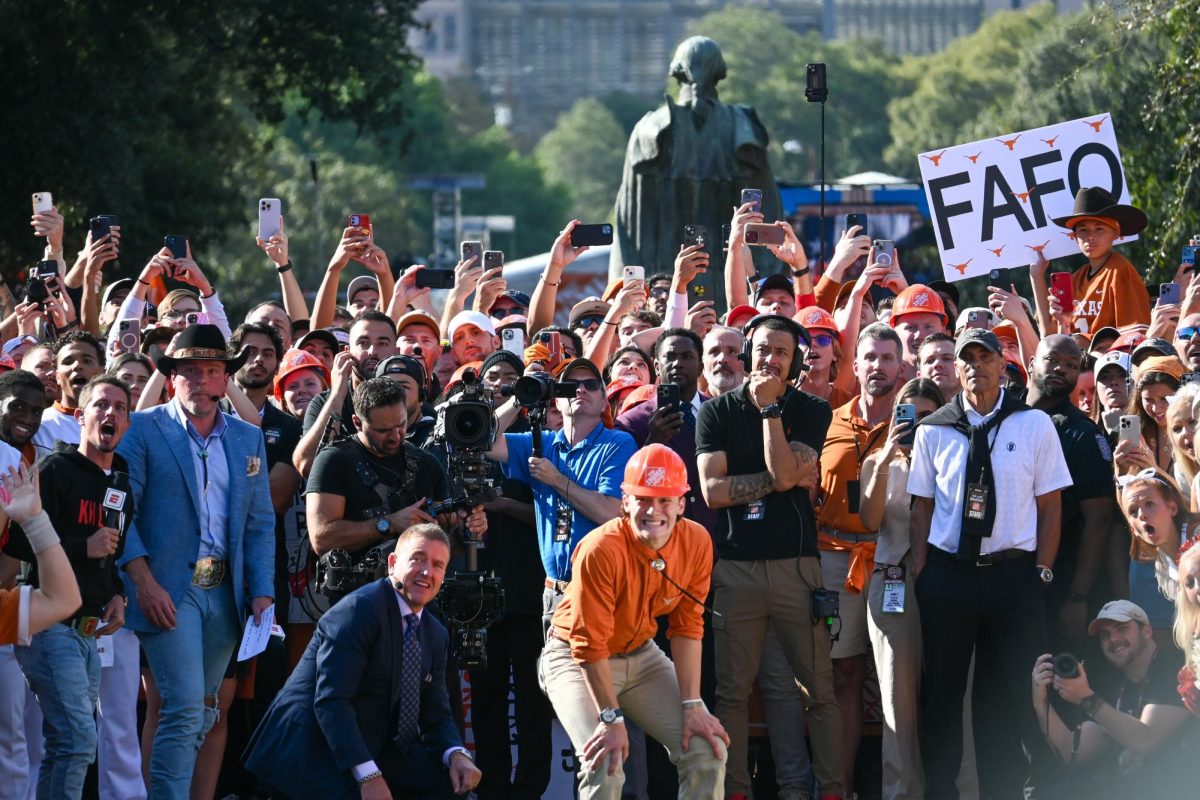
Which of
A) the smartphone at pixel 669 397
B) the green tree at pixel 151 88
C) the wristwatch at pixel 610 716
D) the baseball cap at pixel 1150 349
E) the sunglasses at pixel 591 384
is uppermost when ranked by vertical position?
the green tree at pixel 151 88

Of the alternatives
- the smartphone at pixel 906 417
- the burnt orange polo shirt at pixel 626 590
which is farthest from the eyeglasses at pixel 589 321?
the burnt orange polo shirt at pixel 626 590

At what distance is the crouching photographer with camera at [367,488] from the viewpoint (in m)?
10.0

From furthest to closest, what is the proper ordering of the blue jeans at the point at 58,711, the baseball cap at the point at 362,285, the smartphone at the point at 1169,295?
the baseball cap at the point at 362,285 → the smartphone at the point at 1169,295 → the blue jeans at the point at 58,711

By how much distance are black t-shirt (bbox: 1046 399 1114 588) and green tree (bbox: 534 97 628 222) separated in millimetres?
135728

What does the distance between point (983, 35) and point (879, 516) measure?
414ft

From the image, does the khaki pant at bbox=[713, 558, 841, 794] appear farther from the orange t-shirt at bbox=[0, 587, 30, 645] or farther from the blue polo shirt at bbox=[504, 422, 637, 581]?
the orange t-shirt at bbox=[0, 587, 30, 645]

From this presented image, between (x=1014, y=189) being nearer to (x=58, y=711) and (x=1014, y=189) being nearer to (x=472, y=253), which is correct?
(x=472, y=253)

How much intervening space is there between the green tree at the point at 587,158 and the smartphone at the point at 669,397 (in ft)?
446

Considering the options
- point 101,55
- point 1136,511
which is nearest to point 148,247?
point 101,55

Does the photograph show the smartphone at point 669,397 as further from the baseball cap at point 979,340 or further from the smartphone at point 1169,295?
the smartphone at point 1169,295

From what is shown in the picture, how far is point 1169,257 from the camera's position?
21.7 metres

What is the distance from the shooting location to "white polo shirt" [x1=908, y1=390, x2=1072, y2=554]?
1038cm

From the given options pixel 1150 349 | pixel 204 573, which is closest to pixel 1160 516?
pixel 1150 349

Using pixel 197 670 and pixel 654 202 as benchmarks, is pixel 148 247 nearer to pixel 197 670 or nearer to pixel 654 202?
pixel 654 202
